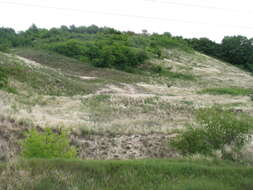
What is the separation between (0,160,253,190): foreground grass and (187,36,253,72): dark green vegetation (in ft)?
Answer: 306

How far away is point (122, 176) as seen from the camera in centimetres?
524

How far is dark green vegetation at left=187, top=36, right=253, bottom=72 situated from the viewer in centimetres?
9300

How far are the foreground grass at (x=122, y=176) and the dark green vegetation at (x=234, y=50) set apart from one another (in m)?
93.4

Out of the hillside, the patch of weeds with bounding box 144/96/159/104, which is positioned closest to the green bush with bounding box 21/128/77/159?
the hillside

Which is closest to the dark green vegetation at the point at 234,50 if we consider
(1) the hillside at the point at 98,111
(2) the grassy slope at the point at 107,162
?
(1) the hillside at the point at 98,111

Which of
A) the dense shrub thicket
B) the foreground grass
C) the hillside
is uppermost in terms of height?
the dense shrub thicket

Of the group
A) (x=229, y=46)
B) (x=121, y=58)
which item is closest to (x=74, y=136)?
(x=121, y=58)

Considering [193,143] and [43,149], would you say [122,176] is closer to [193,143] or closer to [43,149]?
[43,149]

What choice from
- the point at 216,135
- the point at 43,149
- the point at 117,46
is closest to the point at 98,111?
the point at 216,135

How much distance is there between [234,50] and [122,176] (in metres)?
98.0

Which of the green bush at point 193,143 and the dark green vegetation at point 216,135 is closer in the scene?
the dark green vegetation at point 216,135

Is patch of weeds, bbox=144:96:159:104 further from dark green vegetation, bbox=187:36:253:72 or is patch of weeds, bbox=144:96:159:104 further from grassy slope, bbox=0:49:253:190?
A: dark green vegetation, bbox=187:36:253:72

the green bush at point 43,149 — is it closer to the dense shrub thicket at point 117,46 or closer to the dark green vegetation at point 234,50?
the dense shrub thicket at point 117,46

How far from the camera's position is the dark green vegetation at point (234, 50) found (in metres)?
93.0
